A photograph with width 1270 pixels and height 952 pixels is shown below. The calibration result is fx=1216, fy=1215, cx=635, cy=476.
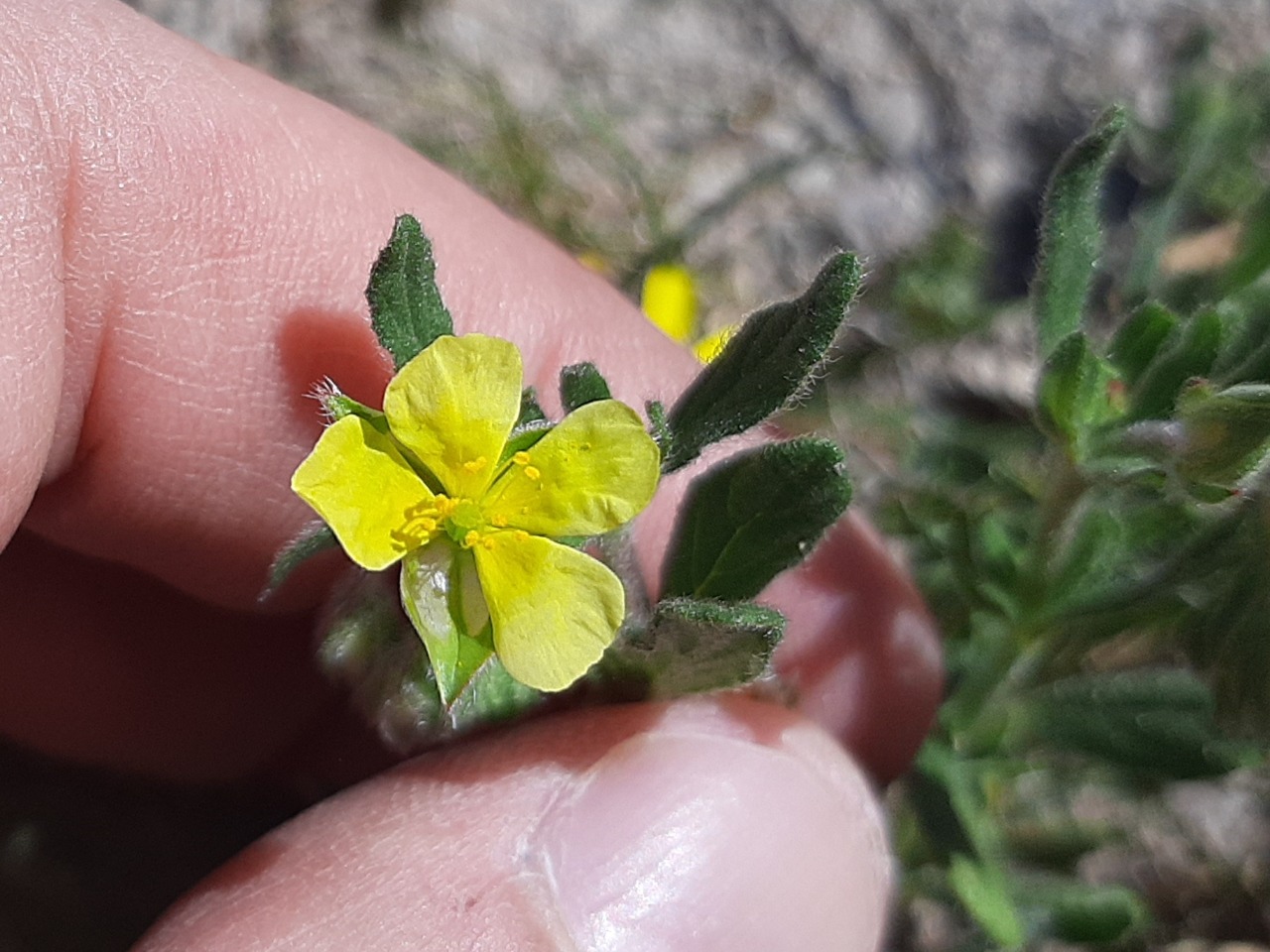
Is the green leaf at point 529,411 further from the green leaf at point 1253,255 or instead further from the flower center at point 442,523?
the green leaf at point 1253,255

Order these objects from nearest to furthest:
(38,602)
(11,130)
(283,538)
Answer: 1. (11,130)
2. (283,538)
3. (38,602)

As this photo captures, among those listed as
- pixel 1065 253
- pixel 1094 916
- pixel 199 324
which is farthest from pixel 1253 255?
pixel 199 324

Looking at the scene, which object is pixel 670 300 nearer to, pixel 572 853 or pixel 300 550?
pixel 572 853

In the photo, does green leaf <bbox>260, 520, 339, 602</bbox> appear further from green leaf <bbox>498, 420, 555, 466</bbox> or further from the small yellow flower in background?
the small yellow flower in background

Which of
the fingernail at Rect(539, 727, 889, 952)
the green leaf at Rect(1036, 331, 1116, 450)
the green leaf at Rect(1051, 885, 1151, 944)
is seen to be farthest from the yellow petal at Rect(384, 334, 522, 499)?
the green leaf at Rect(1051, 885, 1151, 944)

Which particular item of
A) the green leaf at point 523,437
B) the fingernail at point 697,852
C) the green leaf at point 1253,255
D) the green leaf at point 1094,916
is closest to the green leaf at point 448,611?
the green leaf at point 523,437

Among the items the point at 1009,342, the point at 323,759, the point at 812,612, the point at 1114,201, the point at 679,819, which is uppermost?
the point at 1114,201

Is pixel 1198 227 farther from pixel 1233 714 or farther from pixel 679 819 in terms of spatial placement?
pixel 679 819

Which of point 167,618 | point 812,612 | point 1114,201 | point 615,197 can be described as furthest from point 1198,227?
point 167,618
